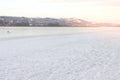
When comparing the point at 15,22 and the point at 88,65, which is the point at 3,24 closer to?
the point at 15,22

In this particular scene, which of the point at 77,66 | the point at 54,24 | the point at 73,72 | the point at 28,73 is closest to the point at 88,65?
the point at 77,66

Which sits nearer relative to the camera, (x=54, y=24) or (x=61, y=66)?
(x=61, y=66)

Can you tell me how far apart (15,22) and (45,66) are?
7855cm

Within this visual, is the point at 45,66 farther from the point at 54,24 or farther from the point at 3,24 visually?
the point at 54,24

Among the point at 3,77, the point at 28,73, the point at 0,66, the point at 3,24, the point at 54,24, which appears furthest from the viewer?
the point at 54,24

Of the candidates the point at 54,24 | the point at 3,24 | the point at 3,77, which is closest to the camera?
the point at 3,77

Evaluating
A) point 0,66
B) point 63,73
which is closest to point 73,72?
point 63,73

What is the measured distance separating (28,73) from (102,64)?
2.98 metres

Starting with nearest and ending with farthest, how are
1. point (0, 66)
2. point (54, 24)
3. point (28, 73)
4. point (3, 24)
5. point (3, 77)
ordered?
point (3, 77) → point (28, 73) → point (0, 66) → point (3, 24) → point (54, 24)

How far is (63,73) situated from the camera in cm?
853

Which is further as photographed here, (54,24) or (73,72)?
(54,24)

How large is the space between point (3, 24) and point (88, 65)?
254 feet

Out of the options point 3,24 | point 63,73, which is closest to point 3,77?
point 63,73

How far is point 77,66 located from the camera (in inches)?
383
